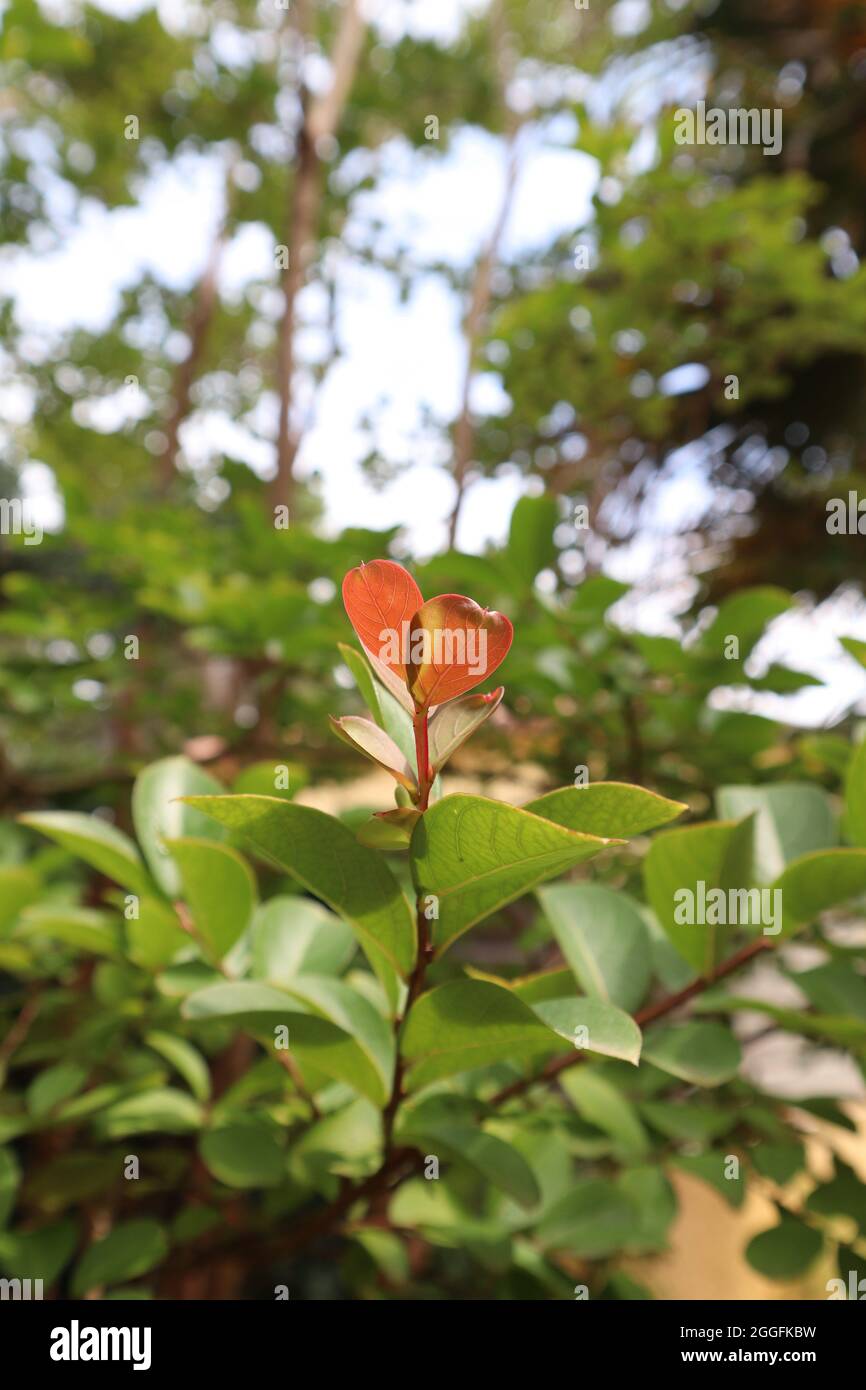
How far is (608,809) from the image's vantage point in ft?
0.76

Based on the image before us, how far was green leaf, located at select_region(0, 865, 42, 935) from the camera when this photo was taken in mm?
480

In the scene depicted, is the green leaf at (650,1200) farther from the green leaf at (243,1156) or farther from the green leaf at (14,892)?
the green leaf at (14,892)

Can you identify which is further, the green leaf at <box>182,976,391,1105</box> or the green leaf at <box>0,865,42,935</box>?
the green leaf at <box>0,865,42,935</box>

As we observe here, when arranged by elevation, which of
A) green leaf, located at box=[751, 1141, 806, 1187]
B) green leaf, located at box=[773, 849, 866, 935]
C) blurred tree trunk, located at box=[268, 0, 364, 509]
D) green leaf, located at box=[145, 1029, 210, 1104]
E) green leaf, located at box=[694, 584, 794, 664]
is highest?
blurred tree trunk, located at box=[268, 0, 364, 509]

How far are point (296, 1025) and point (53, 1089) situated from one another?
0.31 m

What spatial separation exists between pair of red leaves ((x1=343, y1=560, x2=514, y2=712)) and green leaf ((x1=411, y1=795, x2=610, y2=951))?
0.10ft

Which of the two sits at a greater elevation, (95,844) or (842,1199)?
(95,844)

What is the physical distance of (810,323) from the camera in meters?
1.35

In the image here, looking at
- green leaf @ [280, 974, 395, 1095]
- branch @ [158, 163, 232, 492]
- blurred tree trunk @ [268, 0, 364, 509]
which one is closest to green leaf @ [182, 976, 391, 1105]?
green leaf @ [280, 974, 395, 1095]

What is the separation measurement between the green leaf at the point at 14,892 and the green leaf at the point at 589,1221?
13.6 inches

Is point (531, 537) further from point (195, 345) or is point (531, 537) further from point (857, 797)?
point (195, 345)

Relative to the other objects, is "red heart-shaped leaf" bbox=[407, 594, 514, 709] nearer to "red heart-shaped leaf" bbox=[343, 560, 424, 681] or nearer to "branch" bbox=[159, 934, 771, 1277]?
"red heart-shaped leaf" bbox=[343, 560, 424, 681]

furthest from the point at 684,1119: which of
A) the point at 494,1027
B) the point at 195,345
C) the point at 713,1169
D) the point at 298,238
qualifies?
the point at 195,345
